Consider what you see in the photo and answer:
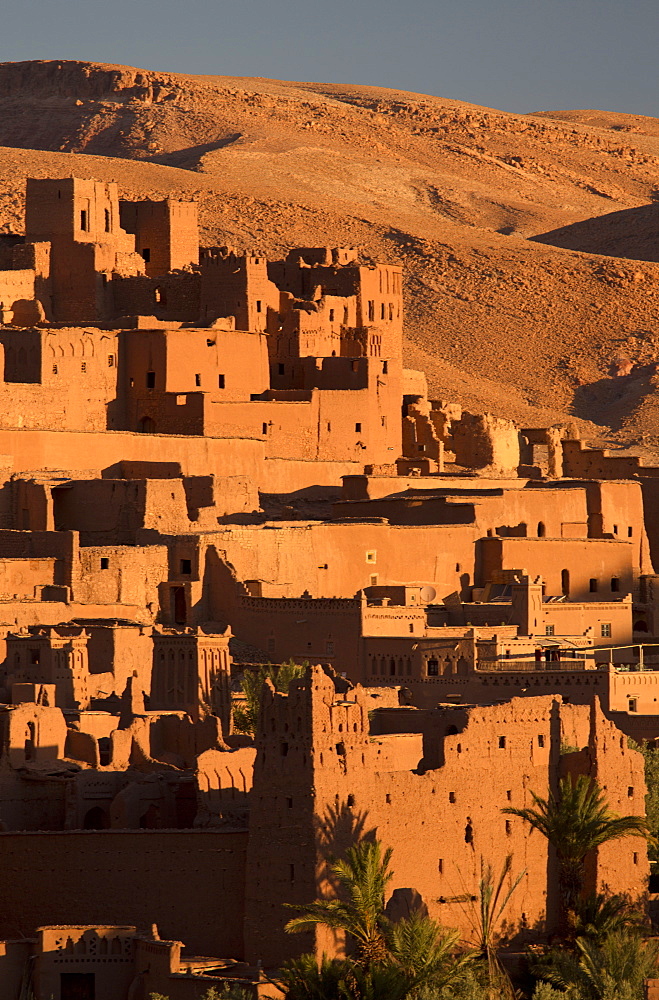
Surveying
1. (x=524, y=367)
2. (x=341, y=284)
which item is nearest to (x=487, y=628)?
(x=341, y=284)

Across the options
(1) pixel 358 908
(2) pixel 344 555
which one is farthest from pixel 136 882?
(2) pixel 344 555

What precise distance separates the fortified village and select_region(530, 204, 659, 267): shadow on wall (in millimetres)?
43114

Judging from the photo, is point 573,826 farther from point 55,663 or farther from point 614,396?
point 614,396

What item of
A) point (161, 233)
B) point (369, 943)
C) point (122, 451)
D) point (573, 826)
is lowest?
point (369, 943)

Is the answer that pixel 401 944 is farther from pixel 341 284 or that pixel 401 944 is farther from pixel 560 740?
pixel 341 284

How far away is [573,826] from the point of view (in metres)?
27.3

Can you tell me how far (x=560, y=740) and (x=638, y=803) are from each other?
4.40 ft

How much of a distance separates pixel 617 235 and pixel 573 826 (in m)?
74.6

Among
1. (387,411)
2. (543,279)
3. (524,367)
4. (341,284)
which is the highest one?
(543,279)

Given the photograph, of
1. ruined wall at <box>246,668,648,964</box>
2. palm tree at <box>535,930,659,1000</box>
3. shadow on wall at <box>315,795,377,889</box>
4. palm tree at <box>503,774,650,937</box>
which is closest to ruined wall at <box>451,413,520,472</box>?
ruined wall at <box>246,668,648,964</box>

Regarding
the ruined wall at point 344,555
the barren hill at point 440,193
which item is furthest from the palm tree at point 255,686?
the barren hill at point 440,193

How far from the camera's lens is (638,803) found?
28.4m

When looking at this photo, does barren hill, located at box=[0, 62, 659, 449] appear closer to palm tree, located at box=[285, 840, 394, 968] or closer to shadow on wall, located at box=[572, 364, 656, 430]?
shadow on wall, located at box=[572, 364, 656, 430]

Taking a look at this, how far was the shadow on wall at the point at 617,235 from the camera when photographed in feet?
316
